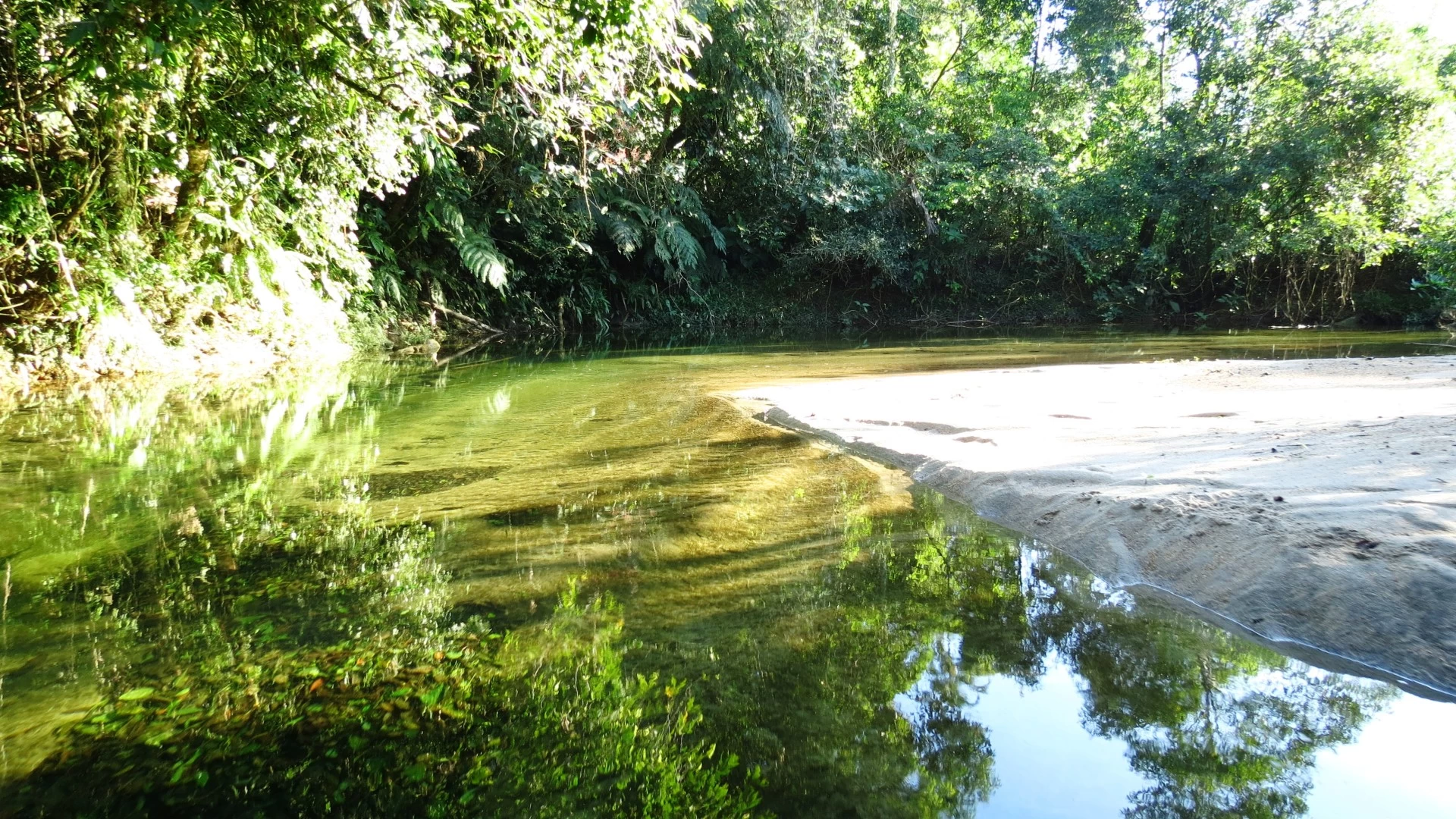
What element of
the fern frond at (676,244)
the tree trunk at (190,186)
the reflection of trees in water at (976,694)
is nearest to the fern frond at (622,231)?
the fern frond at (676,244)

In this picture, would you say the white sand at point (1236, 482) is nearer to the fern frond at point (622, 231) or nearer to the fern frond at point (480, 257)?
the fern frond at point (480, 257)

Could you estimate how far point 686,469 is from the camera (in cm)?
383

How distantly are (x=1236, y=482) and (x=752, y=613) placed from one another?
72.9 inches

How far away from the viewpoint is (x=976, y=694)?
1.74m

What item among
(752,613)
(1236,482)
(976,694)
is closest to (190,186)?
(752,613)

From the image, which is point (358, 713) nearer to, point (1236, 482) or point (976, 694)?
point (976, 694)

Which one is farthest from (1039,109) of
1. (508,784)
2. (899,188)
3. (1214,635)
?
(508,784)

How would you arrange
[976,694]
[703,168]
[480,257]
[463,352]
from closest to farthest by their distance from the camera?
[976,694], [463,352], [480,257], [703,168]

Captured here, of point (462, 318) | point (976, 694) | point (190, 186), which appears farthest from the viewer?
point (462, 318)

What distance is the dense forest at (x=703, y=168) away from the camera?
554 centimetres

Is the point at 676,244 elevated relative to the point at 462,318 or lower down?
elevated

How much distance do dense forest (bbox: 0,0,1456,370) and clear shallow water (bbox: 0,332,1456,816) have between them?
213cm

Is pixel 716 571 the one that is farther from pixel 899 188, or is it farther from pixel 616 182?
pixel 899 188

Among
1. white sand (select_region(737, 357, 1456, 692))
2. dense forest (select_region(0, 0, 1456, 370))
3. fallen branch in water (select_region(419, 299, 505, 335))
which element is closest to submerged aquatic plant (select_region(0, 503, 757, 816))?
white sand (select_region(737, 357, 1456, 692))
